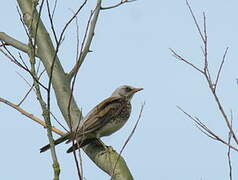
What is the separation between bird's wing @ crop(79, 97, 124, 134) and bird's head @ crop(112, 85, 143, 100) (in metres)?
0.54

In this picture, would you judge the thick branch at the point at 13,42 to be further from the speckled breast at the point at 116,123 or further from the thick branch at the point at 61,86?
the speckled breast at the point at 116,123

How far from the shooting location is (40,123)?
5.66m

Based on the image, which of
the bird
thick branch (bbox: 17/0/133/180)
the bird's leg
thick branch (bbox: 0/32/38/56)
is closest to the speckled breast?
the bird

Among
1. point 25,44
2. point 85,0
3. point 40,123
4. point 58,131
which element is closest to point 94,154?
point 58,131

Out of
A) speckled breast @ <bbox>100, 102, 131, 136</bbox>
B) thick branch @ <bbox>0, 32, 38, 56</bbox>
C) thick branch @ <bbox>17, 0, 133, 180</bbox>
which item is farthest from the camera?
speckled breast @ <bbox>100, 102, 131, 136</bbox>

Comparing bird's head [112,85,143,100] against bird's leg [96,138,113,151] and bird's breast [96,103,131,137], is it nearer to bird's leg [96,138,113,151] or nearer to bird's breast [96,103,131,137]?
bird's breast [96,103,131,137]

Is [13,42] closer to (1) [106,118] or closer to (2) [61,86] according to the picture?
(2) [61,86]

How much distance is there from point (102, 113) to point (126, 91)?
107cm

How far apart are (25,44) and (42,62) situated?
364 millimetres

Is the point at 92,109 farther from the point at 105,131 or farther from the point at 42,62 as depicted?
the point at 42,62

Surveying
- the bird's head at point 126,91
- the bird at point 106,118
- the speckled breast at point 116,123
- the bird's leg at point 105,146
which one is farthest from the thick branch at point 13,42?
the bird's head at point 126,91

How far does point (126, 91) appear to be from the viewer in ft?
28.2

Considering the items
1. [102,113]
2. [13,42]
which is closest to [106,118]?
[102,113]

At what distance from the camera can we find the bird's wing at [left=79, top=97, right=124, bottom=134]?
738 centimetres
